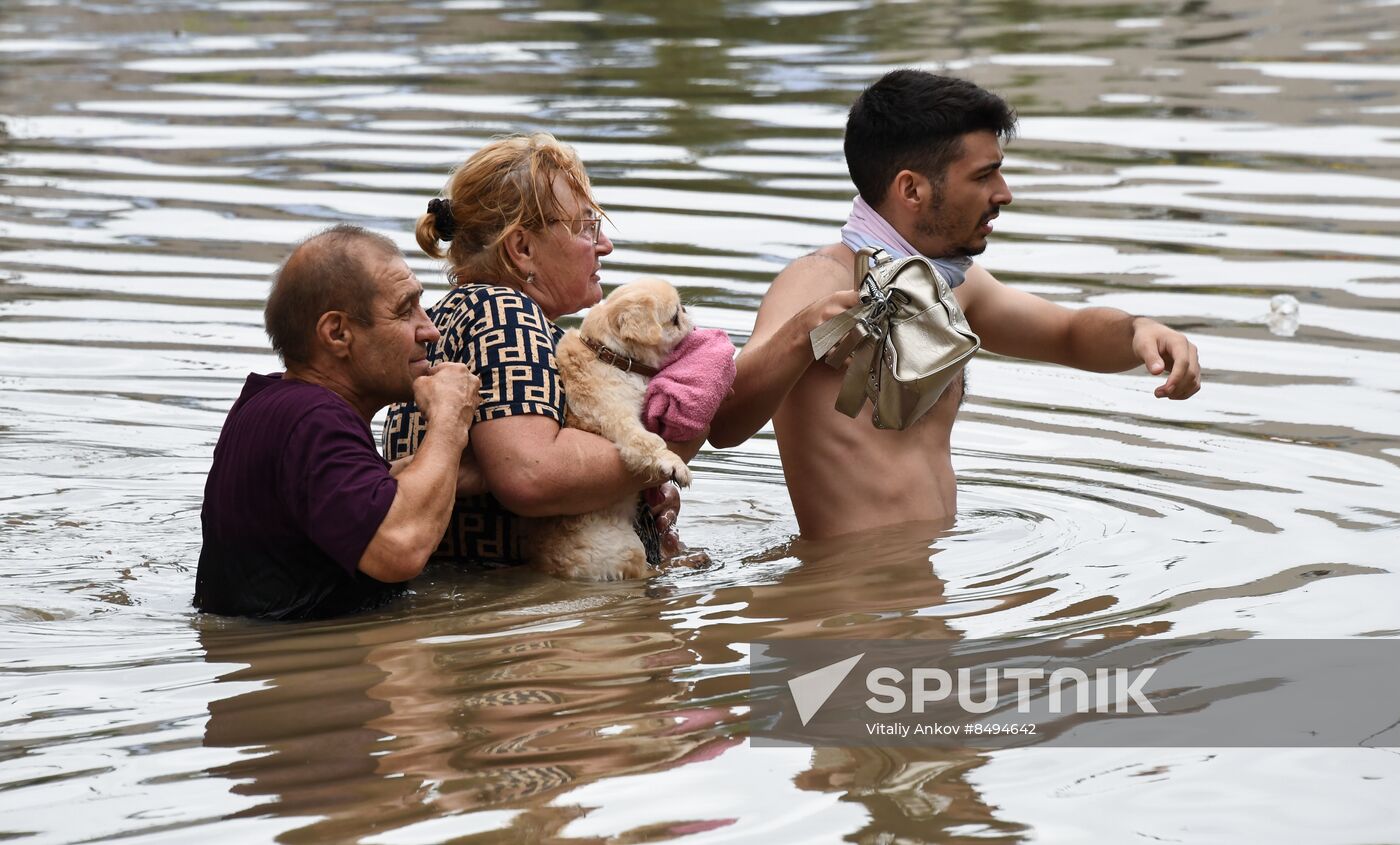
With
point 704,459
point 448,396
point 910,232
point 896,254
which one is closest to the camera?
point 448,396

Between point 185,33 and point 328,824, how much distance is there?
15722 mm

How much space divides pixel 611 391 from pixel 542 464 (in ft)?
1.12

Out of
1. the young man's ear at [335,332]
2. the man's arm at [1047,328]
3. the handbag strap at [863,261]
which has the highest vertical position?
the handbag strap at [863,261]

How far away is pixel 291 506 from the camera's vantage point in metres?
Result: 4.48

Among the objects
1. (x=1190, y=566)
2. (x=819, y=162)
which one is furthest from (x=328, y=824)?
(x=819, y=162)

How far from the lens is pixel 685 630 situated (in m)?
4.75

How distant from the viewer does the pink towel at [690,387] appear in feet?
16.2

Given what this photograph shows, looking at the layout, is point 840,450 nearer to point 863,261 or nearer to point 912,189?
point 863,261

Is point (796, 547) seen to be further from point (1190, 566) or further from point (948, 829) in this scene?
point (948, 829)

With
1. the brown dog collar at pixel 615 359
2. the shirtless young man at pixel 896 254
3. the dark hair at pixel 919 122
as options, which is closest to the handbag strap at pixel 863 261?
the shirtless young man at pixel 896 254

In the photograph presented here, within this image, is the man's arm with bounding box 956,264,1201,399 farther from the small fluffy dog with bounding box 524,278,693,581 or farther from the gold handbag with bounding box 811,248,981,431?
the small fluffy dog with bounding box 524,278,693,581

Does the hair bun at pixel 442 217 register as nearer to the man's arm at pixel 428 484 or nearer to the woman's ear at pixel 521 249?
the woman's ear at pixel 521 249

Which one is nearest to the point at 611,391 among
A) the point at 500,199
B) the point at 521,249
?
the point at 521,249

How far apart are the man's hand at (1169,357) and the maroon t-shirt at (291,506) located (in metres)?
2.21
